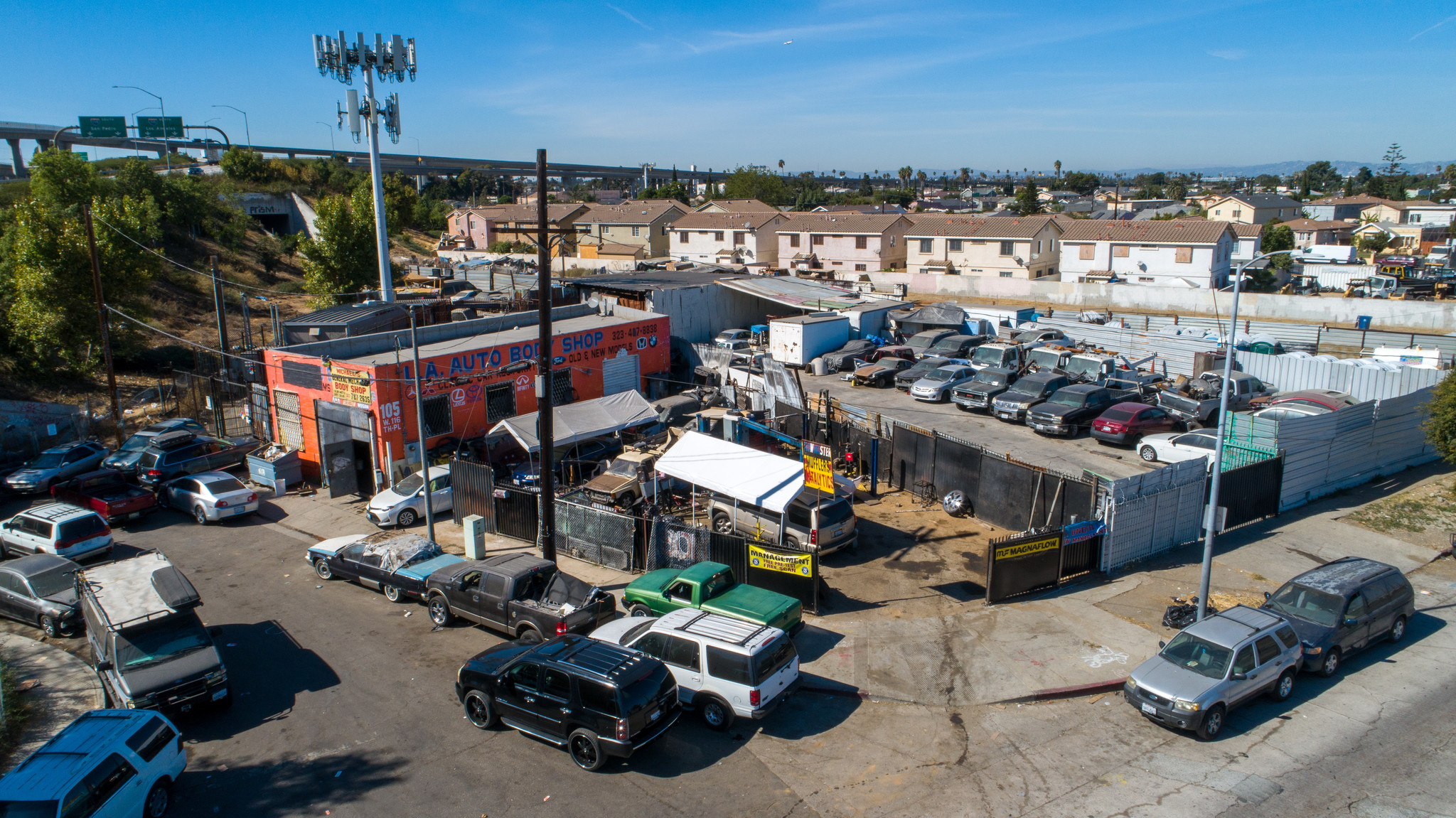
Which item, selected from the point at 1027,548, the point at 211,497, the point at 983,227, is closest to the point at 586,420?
the point at 211,497

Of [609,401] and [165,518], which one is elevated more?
[609,401]

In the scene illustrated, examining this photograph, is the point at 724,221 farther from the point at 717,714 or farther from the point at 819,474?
the point at 717,714

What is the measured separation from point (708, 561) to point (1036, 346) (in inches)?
939

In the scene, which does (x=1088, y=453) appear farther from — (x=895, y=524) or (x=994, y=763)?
(x=994, y=763)

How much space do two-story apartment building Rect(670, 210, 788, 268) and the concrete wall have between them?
1044 centimetres

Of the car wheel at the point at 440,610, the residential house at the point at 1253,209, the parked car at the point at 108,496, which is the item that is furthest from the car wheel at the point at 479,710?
the residential house at the point at 1253,209

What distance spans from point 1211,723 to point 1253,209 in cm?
9925

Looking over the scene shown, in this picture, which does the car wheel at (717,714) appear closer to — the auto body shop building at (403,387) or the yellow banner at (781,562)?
the yellow banner at (781,562)

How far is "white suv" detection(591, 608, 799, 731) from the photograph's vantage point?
10953 mm

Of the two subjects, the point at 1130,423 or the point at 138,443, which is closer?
the point at 1130,423

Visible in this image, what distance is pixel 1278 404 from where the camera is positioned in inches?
966

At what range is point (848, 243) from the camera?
6200 centimetres

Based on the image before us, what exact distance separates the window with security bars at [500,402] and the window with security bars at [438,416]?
55.3 inches

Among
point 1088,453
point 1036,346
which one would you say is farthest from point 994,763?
point 1036,346
